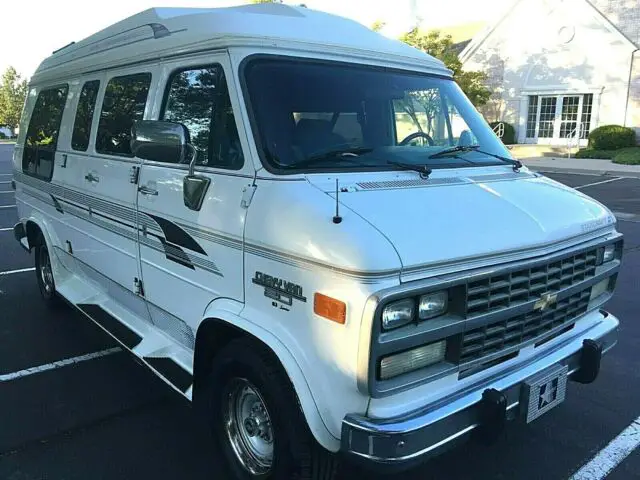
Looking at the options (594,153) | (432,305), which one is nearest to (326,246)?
(432,305)

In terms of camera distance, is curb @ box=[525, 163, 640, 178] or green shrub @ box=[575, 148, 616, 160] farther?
green shrub @ box=[575, 148, 616, 160]

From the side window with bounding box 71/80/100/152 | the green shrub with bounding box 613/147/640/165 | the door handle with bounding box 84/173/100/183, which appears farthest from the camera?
the green shrub with bounding box 613/147/640/165

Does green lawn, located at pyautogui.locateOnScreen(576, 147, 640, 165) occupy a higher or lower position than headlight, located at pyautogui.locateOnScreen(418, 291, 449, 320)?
lower

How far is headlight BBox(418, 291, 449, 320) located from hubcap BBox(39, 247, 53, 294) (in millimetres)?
4623

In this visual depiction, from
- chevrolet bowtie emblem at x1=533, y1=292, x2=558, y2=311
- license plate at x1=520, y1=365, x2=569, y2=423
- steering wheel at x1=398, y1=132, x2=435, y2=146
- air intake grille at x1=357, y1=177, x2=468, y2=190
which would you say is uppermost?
steering wheel at x1=398, y1=132, x2=435, y2=146

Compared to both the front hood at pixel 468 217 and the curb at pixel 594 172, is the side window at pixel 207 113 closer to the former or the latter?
the front hood at pixel 468 217

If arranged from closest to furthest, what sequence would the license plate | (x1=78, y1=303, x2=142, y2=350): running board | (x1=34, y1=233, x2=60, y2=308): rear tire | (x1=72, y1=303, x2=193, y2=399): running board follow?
the license plate → (x1=72, y1=303, x2=193, y2=399): running board → (x1=78, y1=303, x2=142, y2=350): running board → (x1=34, y1=233, x2=60, y2=308): rear tire

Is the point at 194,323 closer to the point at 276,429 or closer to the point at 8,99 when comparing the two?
the point at 276,429

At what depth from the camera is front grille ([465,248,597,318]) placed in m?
Answer: 2.55

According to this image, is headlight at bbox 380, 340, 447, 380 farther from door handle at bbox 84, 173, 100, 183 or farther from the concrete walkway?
the concrete walkway

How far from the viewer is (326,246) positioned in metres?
2.38

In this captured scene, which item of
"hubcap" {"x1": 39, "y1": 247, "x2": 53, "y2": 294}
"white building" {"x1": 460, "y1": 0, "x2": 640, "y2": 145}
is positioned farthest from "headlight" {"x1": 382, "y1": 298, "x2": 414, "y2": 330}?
"white building" {"x1": 460, "y1": 0, "x2": 640, "y2": 145}

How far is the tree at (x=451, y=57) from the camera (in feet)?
89.1

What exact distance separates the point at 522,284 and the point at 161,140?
6.37 feet
